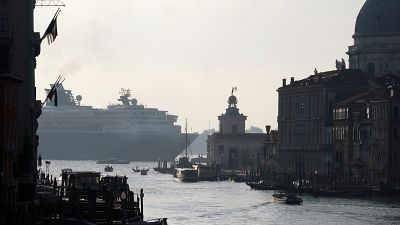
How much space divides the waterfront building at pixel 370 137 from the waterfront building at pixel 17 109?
Answer: 218 ft

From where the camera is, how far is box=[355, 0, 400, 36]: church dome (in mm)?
178125

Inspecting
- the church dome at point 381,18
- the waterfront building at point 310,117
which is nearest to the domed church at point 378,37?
the church dome at point 381,18

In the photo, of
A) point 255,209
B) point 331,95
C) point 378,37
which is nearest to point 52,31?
point 255,209

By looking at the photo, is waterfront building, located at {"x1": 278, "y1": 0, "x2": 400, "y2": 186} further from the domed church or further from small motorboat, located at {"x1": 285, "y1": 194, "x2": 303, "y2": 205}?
small motorboat, located at {"x1": 285, "y1": 194, "x2": 303, "y2": 205}

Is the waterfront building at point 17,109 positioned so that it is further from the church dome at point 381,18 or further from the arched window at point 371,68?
the arched window at point 371,68

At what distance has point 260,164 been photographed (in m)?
195

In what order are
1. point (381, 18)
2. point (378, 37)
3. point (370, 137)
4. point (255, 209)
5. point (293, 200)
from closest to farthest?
point (255, 209) < point (293, 200) < point (370, 137) < point (381, 18) < point (378, 37)

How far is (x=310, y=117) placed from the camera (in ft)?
565

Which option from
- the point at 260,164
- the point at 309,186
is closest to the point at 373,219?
the point at 309,186

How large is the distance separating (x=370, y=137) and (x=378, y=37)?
3101cm

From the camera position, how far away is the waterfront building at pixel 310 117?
167 metres

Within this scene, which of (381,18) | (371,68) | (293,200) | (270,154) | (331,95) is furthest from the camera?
(270,154)

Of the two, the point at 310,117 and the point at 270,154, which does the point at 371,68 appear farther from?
the point at 270,154

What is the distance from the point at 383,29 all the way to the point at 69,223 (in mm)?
117722
